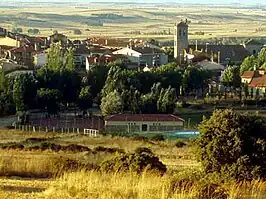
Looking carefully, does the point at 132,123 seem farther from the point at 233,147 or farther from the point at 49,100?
the point at 233,147

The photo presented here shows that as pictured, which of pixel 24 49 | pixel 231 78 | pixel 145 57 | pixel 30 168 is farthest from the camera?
pixel 24 49

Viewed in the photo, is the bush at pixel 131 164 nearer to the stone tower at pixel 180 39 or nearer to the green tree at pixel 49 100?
the green tree at pixel 49 100

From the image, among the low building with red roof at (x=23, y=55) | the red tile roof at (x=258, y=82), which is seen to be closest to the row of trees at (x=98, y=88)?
the red tile roof at (x=258, y=82)

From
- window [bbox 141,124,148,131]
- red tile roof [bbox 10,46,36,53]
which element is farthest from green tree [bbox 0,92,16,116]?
red tile roof [bbox 10,46,36,53]

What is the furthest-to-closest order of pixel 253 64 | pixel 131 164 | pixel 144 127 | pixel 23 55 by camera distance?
pixel 23 55 → pixel 253 64 → pixel 144 127 → pixel 131 164

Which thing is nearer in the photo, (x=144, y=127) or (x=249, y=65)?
(x=144, y=127)

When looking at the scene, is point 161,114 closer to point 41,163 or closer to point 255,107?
point 255,107

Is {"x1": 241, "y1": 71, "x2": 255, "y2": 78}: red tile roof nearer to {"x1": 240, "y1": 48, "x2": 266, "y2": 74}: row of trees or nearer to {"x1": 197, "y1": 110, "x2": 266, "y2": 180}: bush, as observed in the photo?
{"x1": 240, "y1": 48, "x2": 266, "y2": 74}: row of trees

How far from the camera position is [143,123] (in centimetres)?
3155

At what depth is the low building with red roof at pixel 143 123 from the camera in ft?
102

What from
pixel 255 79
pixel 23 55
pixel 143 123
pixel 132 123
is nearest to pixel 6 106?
pixel 132 123

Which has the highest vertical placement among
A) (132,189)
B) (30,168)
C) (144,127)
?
(132,189)

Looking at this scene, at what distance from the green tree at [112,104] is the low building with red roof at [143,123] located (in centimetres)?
197

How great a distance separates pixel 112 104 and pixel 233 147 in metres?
24.6
